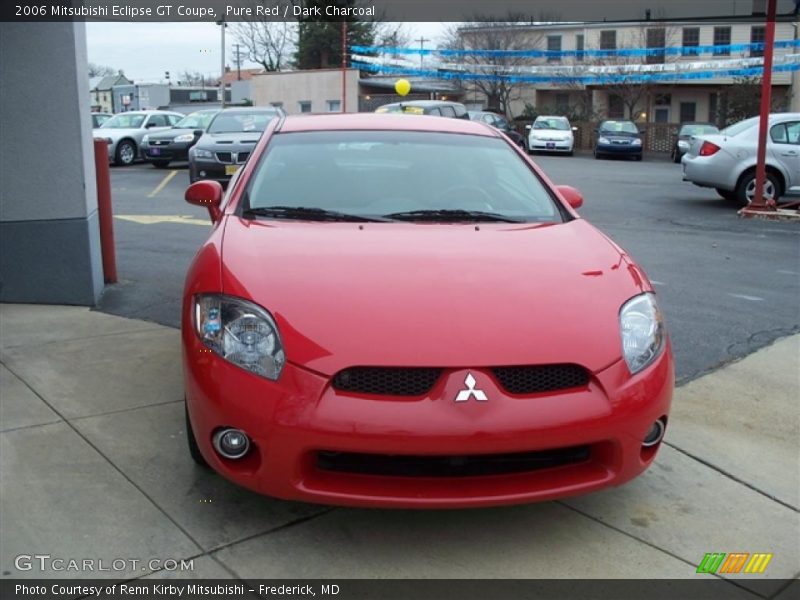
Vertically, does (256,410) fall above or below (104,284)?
above

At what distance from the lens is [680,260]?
863 centimetres

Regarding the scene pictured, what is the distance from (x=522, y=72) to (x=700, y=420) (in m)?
44.5

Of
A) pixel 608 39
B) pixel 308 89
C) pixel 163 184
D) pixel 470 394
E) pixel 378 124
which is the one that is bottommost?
pixel 163 184

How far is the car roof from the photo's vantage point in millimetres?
4711

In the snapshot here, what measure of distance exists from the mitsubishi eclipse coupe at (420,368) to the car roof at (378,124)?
129cm

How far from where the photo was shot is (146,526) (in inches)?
124

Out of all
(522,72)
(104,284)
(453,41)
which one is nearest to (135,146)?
(104,284)

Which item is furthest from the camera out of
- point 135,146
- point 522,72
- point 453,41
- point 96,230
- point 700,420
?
point 453,41

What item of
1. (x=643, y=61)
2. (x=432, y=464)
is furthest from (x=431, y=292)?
(x=643, y=61)

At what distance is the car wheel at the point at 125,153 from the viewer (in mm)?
21984

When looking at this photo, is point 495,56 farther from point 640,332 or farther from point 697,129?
point 640,332

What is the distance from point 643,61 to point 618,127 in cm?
1447
